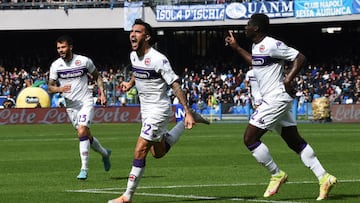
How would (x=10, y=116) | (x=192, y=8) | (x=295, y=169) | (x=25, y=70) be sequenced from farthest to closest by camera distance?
(x=25, y=70) < (x=192, y=8) < (x=10, y=116) < (x=295, y=169)

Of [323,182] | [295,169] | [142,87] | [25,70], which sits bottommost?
[25,70]

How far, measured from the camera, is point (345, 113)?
138 feet

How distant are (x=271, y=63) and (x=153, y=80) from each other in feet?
Answer: 5.24

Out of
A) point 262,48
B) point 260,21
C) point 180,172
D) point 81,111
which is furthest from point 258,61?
point 180,172

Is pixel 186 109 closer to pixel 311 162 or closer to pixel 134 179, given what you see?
pixel 134 179

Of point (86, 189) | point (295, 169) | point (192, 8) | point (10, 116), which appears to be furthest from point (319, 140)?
point (192, 8)

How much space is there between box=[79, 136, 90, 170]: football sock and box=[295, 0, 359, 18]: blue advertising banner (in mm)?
36453

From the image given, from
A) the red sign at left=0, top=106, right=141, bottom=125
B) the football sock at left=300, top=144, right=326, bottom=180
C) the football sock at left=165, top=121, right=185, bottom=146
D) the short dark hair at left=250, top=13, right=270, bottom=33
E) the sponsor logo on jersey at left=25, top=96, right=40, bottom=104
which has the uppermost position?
the short dark hair at left=250, top=13, right=270, bottom=33

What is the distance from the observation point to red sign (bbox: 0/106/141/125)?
42.7 metres

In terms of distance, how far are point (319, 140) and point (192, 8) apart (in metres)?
28.6

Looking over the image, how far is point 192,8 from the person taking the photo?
2174 inches

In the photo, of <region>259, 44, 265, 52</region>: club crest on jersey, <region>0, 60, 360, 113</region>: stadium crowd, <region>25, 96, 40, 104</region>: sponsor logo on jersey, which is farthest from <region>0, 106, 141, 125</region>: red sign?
<region>259, 44, 265, 52</region>: club crest on jersey

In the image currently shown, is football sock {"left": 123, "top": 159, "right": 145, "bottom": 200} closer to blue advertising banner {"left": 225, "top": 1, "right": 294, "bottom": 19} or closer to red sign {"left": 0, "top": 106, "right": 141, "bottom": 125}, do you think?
red sign {"left": 0, "top": 106, "right": 141, "bottom": 125}

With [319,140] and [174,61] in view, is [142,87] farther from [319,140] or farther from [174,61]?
[174,61]
